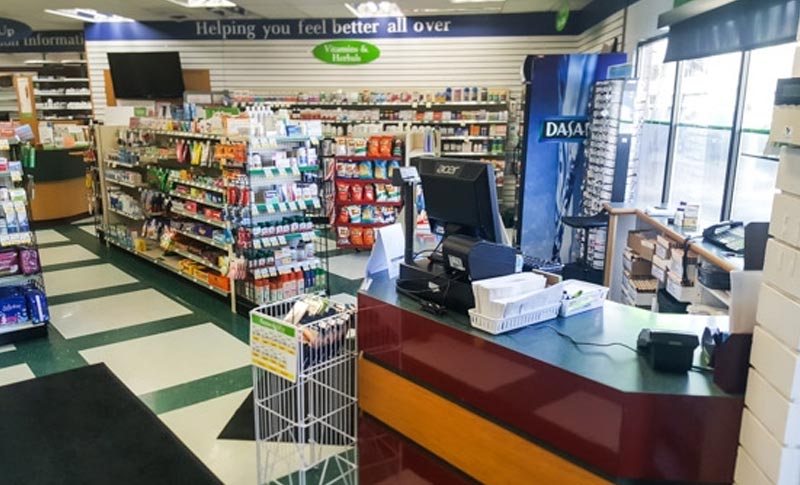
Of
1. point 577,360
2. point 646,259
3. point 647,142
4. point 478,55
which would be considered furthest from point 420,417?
point 478,55

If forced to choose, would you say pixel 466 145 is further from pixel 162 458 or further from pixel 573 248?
pixel 162 458

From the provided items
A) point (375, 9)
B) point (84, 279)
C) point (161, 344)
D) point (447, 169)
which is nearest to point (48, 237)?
point (84, 279)

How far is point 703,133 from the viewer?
18.2 feet

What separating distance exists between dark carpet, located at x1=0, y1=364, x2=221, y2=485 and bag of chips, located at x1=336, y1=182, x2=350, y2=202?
13.6 feet

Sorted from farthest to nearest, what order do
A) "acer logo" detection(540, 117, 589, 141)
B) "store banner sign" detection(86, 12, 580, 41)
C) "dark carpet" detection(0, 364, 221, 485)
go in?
"store banner sign" detection(86, 12, 580, 41) < "acer logo" detection(540, 117, 589, 141) < "dark carpet" detection(0, 364, 221, 485)

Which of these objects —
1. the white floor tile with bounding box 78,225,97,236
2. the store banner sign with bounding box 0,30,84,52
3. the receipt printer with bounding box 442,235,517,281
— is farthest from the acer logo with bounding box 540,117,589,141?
the store banner sign with bounding box 0,30,84,52

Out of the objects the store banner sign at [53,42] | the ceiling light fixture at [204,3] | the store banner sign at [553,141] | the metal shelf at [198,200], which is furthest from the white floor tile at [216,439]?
the store banner sign at [53,42]

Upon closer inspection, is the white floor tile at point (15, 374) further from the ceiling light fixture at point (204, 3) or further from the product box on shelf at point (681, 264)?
the ceiling light fixture at point (204, 3)

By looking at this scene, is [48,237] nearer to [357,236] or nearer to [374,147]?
[357,236]

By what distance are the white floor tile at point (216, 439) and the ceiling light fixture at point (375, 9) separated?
24.3 feet

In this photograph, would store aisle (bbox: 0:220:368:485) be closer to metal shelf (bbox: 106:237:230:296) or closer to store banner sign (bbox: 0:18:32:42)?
metal shelf (bbox: 106:237:230:296)

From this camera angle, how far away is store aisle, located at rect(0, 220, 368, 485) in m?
3.65

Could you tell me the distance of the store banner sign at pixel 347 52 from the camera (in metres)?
11.0

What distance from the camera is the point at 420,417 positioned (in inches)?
92.2
